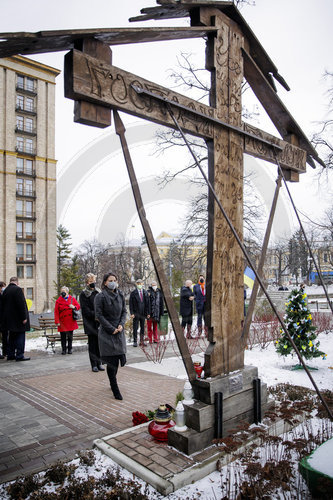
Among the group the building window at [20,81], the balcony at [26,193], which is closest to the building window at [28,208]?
the balcony at [26,193]

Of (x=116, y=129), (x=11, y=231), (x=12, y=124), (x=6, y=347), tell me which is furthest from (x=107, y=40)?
(x=12, y=124)

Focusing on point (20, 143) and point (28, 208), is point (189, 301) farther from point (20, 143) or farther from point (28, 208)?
point (20, 143)

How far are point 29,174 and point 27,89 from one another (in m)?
7.71

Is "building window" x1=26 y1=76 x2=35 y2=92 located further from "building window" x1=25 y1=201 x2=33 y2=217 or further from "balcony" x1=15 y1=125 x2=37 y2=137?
"building window" x1=25 y1=201 x2=33 y2=217

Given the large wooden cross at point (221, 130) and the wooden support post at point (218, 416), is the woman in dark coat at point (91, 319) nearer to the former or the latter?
the large wooden cross at point (221, 130)

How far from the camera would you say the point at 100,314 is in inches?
207

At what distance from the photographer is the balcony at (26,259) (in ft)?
98.1

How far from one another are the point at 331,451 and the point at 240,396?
1136 mm

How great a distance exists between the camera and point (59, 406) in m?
4.91

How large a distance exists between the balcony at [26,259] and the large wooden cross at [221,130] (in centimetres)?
2904

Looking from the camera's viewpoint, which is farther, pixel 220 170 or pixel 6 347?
pixel 6 347

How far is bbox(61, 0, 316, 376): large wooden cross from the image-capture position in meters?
3.12

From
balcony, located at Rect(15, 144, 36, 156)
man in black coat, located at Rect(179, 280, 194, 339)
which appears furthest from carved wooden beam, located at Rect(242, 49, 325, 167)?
balcony, located at Rect(15, 144, 36, 156)

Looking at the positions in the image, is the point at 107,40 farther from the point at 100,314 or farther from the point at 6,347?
the point at 6,347
